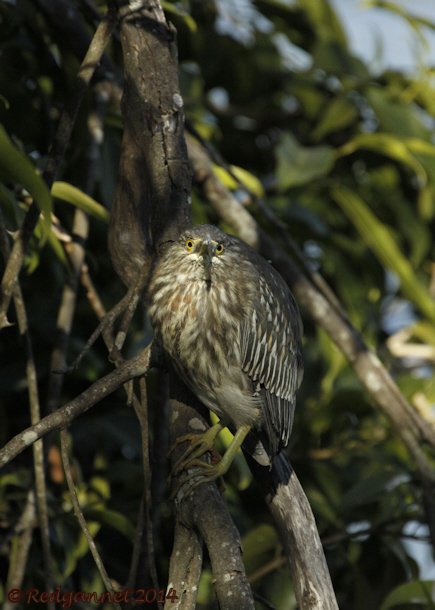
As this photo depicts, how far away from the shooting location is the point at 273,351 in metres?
2.80

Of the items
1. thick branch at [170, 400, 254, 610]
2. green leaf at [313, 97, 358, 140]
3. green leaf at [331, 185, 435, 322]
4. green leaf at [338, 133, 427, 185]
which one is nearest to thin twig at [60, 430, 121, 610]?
thick branch at [170, 400, 254, 610]

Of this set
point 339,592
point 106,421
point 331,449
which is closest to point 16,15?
point 106,421

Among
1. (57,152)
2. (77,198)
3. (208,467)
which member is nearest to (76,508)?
(208,467)

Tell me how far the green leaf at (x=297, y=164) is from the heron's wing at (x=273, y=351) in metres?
1.22

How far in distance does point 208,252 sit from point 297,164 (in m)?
1.49

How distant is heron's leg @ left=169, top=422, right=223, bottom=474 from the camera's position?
2447mm

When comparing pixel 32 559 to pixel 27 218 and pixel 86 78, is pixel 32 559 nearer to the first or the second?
pixel 27 218

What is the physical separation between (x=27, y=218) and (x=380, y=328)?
277cm

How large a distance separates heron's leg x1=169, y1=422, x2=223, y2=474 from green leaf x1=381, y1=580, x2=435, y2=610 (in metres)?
0.91

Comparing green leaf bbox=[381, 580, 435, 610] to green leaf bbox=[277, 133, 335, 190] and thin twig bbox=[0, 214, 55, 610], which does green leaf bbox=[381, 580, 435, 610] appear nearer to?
thin twig bbox=[0, 214, 55, 610]

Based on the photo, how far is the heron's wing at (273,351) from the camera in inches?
108

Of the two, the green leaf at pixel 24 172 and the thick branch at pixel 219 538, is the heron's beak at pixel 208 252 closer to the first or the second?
the green leaf at pixel 24 172

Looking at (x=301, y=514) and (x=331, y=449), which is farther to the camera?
(x=331, y=449)

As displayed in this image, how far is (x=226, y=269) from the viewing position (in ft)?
9.29
